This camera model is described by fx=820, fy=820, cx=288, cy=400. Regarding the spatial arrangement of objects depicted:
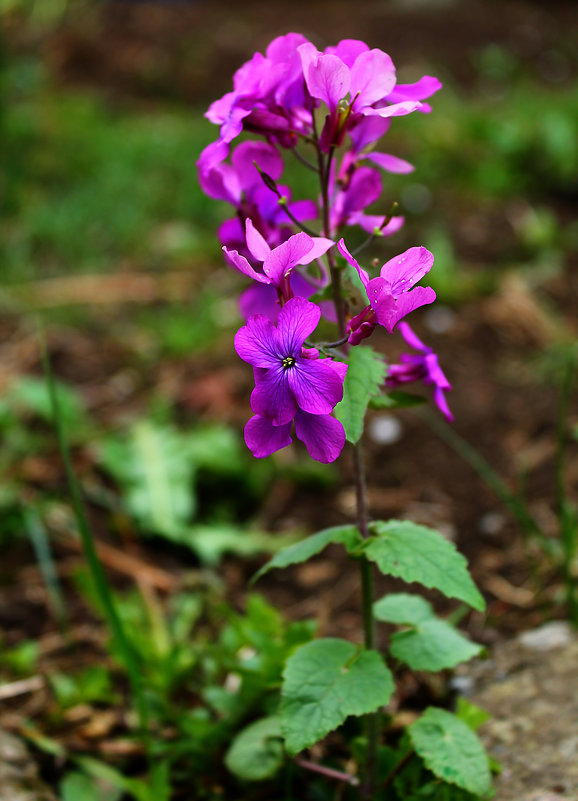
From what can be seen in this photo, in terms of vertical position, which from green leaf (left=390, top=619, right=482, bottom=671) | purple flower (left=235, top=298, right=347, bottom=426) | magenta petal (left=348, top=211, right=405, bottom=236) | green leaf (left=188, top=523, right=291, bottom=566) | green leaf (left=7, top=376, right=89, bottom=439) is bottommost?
green leaf (left=188, top=523, right=291, bottom=566)

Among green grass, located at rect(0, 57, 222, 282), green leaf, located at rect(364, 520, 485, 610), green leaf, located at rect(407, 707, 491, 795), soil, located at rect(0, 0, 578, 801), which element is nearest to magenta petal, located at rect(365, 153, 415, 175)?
green leaf, located at rect(364, 520, 485, 610)

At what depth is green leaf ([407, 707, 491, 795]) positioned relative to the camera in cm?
118

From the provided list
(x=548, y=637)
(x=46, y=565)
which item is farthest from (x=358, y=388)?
(x=46, y=565)

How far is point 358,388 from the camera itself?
105cm

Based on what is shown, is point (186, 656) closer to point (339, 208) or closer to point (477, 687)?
point (477, 687)

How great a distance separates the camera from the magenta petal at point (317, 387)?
979 mm

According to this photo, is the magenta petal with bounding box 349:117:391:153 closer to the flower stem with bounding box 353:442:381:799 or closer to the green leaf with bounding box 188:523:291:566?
the flower stem with bounding box 353:442:381:799

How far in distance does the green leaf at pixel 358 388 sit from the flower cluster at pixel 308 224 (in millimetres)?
18

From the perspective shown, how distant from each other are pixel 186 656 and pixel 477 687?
1.94ft

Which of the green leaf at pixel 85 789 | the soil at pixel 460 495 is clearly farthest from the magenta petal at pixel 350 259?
the green leaf at pixel 85 789

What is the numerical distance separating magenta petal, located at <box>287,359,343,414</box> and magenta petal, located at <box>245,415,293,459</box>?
0.19 ft

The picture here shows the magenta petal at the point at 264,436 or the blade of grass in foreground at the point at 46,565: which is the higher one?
the magenta petal at the point at 264,436

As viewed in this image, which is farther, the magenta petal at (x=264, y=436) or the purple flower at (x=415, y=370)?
the purple flower at (x=415, y=370)

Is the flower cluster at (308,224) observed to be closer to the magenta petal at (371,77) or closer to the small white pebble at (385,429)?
the magenta petal at (371,77)
